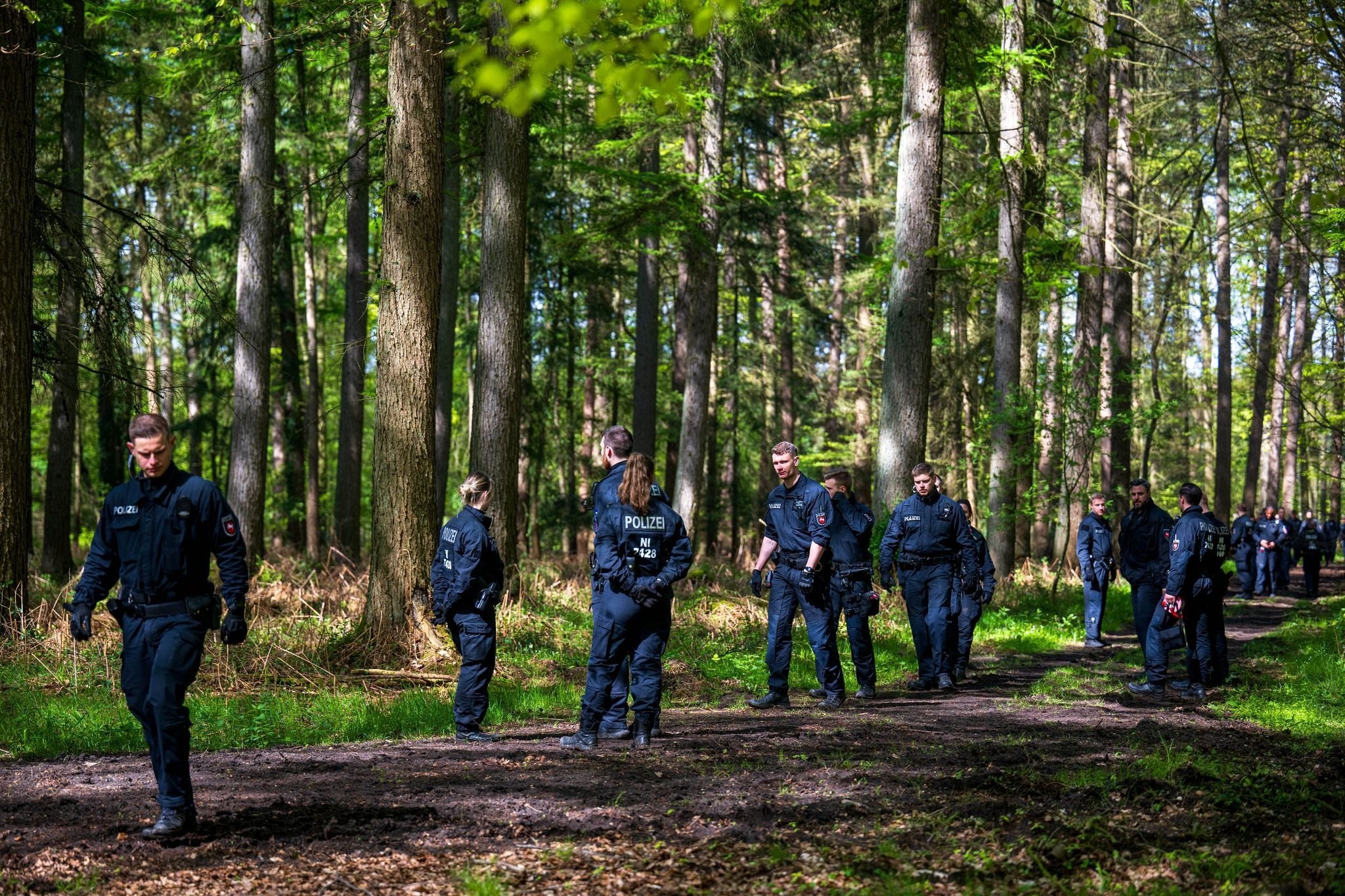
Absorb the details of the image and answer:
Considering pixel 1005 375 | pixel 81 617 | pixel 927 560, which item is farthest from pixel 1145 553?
pixel 81 617

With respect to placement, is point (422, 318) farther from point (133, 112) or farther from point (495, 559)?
point (133, 112)

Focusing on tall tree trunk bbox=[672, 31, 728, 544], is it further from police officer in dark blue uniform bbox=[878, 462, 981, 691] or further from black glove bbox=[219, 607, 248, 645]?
black glove bbox=[219, 607, 248, 645]

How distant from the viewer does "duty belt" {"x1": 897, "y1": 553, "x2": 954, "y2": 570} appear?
35.4ft

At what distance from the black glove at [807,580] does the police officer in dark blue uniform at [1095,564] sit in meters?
6.83

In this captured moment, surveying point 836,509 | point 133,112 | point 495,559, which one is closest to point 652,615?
Result: point 495,559

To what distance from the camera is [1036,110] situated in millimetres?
20266

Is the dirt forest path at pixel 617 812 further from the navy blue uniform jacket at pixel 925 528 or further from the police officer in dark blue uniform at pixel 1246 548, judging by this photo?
the police officer in dark blue uniform at pixel 1246 548

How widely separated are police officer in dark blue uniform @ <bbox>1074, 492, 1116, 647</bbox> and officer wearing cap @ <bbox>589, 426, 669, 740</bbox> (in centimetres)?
882

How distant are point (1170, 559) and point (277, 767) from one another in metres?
7.89

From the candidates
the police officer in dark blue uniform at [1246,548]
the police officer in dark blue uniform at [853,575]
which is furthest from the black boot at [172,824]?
the police officer in dark blue uniform at [1246,548]

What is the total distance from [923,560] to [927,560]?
0.04m

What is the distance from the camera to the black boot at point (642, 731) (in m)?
7.66

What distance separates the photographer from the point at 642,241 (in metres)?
22.7

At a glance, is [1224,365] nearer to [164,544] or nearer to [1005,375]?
[1005,375]
